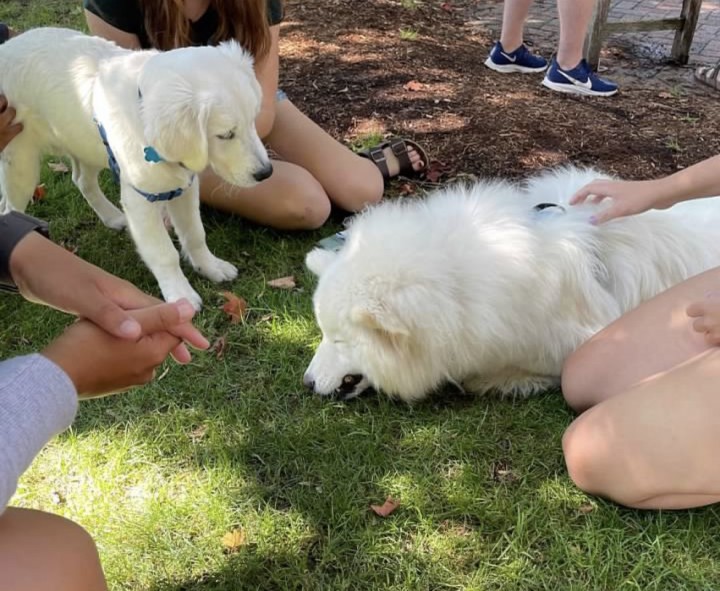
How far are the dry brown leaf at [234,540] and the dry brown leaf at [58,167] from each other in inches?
123

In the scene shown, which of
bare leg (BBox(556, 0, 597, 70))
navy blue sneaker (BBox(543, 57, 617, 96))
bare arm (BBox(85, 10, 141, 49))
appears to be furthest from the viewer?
navy blue sneaker (BBox(543, 57, 617, 96))

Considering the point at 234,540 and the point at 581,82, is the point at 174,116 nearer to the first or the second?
the point at 234,540

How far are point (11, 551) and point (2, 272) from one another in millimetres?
827

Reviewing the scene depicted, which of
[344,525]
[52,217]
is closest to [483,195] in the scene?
[344,525]

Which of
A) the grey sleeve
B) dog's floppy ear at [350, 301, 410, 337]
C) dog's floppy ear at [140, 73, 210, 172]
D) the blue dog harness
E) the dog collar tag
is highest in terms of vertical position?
dog's floppy ear at [140, 73, 210, 172]

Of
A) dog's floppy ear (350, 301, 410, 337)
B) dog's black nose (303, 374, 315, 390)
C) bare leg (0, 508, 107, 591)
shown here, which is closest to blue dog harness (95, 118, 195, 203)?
dog's black nose (303, 374, 315, 390)

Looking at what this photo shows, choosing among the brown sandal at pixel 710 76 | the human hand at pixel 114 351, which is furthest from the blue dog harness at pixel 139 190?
the brown sandal at pixel 710 76

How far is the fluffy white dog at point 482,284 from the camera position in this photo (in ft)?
7.61

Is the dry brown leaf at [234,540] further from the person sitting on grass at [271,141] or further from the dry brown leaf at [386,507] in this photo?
the person sitting on grass at [271,141]

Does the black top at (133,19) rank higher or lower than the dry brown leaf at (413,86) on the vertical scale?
higher

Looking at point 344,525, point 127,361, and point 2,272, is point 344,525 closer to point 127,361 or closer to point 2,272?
point 127,361

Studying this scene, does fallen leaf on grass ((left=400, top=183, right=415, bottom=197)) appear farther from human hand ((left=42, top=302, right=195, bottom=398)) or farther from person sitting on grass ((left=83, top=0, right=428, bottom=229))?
human hand ((left=42, top=302, right=195, bottom=398))

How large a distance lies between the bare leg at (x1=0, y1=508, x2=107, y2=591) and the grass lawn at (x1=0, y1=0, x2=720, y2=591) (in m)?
0.63

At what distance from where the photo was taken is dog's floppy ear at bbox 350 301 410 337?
224 centimetres
